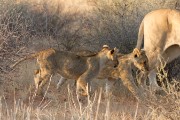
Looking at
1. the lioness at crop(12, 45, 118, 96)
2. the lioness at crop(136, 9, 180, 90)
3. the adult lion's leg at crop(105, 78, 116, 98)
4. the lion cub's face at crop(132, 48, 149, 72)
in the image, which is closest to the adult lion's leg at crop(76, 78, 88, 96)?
the lioness at crop(12, 45, 118, 96)

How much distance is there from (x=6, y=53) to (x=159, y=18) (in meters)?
2.83

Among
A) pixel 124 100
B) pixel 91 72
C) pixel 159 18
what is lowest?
pixel 124 100

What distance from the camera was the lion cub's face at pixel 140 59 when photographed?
9.88 metres

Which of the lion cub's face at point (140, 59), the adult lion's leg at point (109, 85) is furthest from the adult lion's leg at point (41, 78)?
the lion cub's face at point (140, 59)

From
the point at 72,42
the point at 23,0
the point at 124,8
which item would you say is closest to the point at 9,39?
the point at 124,8

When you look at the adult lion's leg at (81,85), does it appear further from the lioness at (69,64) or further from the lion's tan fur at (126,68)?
the lion's tan fur at (126,68)

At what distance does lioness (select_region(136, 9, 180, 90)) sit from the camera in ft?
33.9

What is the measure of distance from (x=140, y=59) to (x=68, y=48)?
4440mm

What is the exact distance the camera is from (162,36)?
1033cm

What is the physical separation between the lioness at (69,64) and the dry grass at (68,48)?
316mm

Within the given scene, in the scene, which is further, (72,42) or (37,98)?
(72,42)

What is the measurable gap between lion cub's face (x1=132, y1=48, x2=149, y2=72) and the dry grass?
0.41m

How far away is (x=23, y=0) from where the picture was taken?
17469 mm

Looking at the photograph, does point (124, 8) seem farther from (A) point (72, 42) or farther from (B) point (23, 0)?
(B) point (23, 0)
